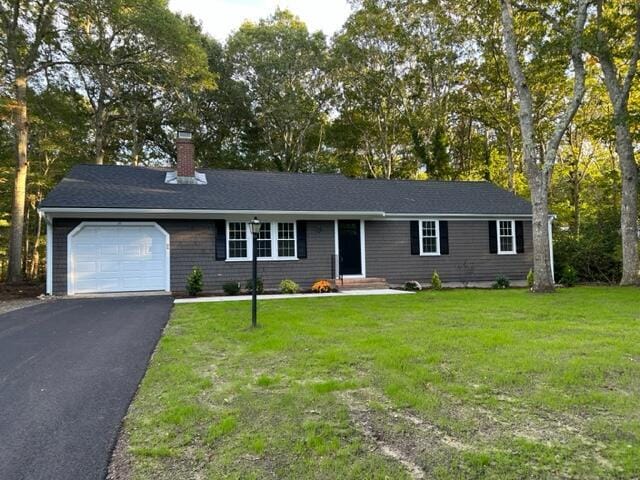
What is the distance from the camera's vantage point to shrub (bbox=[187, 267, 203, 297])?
11.5 meters

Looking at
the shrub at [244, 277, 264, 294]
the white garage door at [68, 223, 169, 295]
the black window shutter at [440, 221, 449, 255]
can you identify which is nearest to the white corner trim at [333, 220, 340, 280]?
the shrub at [244, 277, 264, 294]

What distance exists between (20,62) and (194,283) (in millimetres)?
10730

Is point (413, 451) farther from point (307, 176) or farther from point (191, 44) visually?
point (191, 44)

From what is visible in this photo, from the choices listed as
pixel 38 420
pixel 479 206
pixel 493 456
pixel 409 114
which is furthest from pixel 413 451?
pixel 409 114

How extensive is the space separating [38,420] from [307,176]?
1381cm

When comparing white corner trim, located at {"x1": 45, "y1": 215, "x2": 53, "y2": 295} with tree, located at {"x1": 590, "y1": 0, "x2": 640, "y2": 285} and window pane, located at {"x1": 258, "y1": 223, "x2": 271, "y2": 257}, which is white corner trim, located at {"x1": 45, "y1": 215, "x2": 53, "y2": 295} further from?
Result: tree, located at {"x1": 590, "y1": 0, "x2": 640, "y2": 285}

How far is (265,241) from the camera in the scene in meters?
12.9

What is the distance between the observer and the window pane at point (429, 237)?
1442cm

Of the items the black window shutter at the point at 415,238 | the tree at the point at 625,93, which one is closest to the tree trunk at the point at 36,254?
the black window shutter at the point at 415,238

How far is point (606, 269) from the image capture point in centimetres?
1501

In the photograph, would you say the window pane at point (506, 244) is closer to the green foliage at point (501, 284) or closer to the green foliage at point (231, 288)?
the green foliage at point (501, 284)

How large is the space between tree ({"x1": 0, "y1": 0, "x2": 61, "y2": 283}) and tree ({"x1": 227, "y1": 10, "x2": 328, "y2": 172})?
11.8 metres

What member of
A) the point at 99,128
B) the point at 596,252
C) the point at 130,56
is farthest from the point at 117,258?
the point at 596,252

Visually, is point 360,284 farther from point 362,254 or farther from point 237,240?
point 237,240
